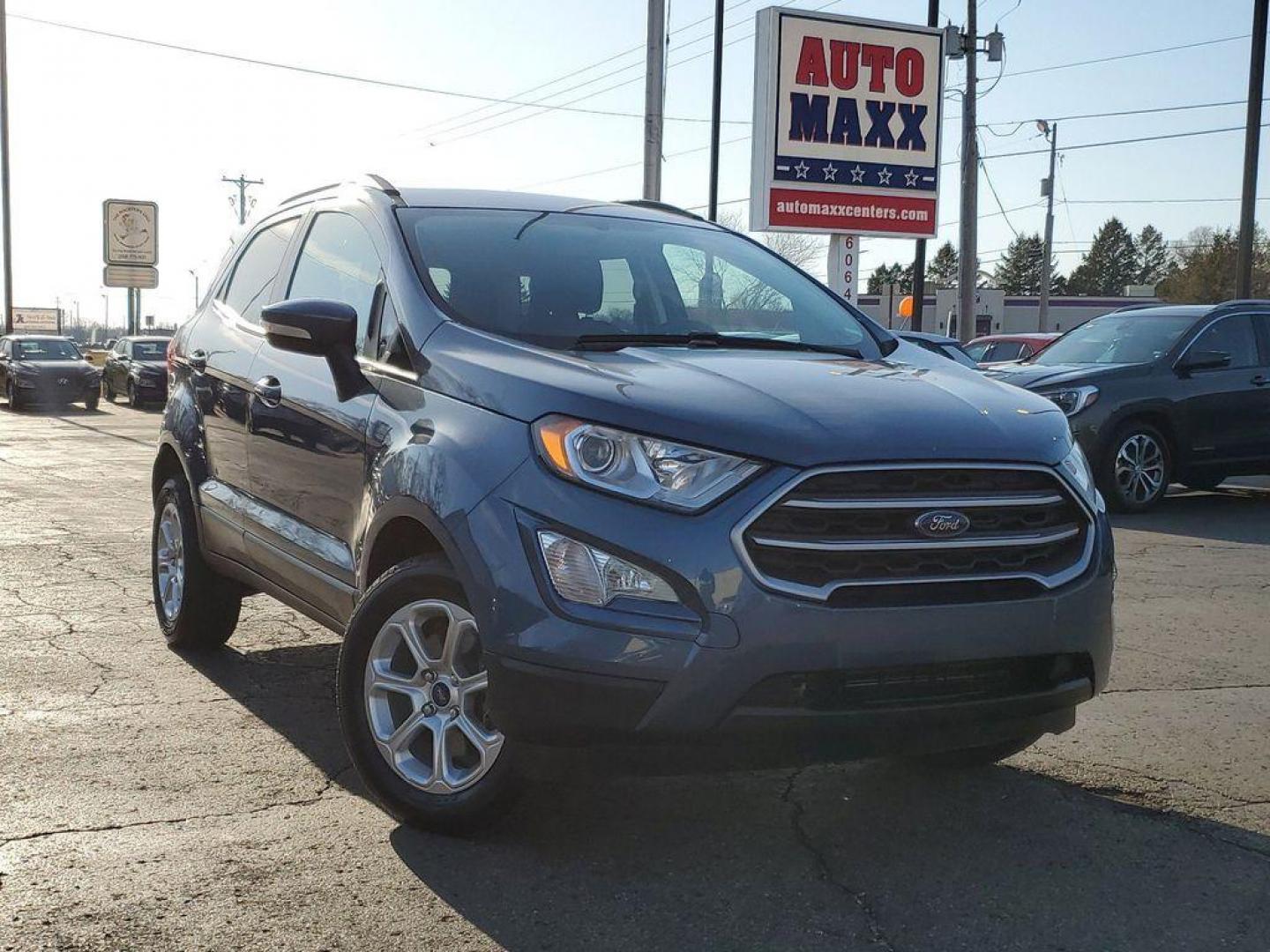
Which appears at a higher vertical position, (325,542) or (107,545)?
(325,542)

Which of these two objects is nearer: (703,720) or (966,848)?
(703,720)

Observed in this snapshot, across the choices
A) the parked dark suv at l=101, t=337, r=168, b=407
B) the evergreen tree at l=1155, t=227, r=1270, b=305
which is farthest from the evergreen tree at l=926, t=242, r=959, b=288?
the parked dark suv at l=101, t=337, r=168, b=407

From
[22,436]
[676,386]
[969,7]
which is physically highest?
[969,7]

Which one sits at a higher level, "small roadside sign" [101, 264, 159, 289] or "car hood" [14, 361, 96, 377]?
"small roadside sign" [101, 264, 159, 289]

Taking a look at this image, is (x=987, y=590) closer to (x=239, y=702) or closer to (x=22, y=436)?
(x=239, y=702)

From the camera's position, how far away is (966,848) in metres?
3.79

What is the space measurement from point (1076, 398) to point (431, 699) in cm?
915

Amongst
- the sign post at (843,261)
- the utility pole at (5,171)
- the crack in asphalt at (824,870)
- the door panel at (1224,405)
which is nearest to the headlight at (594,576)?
Answer: the crack in asphalt at (824,870)

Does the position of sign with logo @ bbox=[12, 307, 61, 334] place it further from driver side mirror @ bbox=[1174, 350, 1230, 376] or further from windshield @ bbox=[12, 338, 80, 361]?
driver side mirror @ bbox=[1174, 350, 1230, 376]

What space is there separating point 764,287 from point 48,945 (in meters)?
3.06

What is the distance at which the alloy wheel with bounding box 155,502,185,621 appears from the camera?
5961 millimetres

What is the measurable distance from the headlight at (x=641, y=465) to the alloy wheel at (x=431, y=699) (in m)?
0.50

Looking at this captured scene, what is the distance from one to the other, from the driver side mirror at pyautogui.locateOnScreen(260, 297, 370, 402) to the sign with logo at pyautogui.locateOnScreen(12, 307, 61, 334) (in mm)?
53804

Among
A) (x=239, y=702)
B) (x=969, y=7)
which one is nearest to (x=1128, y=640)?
(x=239, y=702)
